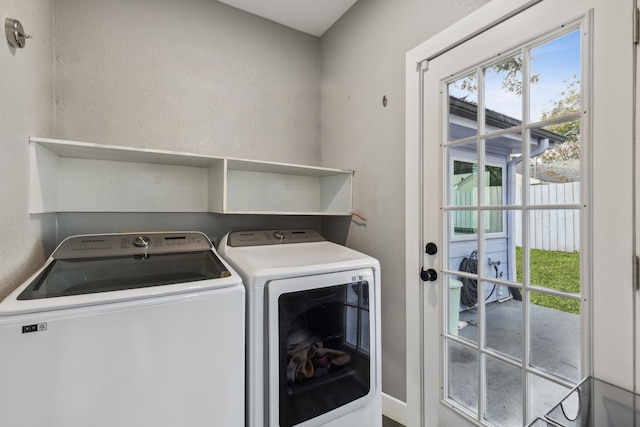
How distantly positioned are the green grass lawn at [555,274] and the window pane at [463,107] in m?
0.63

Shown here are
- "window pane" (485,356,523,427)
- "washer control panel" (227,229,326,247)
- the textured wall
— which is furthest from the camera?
"washer control panel" (227,229,326,247)

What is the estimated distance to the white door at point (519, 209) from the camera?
3.16 feet

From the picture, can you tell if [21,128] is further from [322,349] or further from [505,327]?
[505,327]

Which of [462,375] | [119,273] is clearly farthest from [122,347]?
[462,375]

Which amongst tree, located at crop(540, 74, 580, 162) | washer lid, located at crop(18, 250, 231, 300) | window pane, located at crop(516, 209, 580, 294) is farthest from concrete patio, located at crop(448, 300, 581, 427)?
washer lid, located at crop(18, 250, 231, 300)

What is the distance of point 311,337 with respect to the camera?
1.42 m

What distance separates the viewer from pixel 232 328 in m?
1.15

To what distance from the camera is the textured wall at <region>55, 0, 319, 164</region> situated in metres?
1.66

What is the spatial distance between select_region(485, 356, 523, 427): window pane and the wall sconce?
2394 mm

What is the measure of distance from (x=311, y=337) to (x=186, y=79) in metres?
1.86

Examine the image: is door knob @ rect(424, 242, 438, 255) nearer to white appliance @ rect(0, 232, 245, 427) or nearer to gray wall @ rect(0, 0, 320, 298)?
white appliance @ rect(0, 232, 245, 427)

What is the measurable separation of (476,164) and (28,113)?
6.77 feet

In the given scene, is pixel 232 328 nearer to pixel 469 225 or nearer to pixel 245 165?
pixel 245 165

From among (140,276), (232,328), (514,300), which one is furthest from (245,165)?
(514,300)
